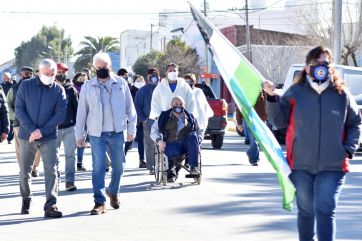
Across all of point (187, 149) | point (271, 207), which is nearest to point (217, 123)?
point (187, 149)

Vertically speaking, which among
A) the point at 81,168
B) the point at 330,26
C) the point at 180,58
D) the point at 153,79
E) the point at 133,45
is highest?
the point at 133,45

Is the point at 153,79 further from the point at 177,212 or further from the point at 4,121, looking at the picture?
the point at 177,212

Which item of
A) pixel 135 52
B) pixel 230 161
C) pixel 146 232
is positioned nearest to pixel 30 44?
pixel 135 52

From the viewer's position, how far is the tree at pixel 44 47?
14075 centimetres

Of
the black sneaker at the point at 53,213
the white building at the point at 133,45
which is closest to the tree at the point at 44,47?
the white building at the point at 133,45

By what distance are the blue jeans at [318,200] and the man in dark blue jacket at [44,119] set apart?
4157 mm

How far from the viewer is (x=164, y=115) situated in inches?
554

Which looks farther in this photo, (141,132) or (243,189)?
(141,132)

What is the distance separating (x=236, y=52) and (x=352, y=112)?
1182mm

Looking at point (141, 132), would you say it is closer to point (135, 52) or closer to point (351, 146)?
point (351, 146)

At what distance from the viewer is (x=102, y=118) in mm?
11133

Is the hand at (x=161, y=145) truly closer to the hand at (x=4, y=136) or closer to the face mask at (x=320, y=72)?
the hand at (x=4, y=136)

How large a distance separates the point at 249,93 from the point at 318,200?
1.14 meters

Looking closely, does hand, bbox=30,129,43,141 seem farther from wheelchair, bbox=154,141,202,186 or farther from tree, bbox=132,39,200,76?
tree, bbox=132,39,200,76
